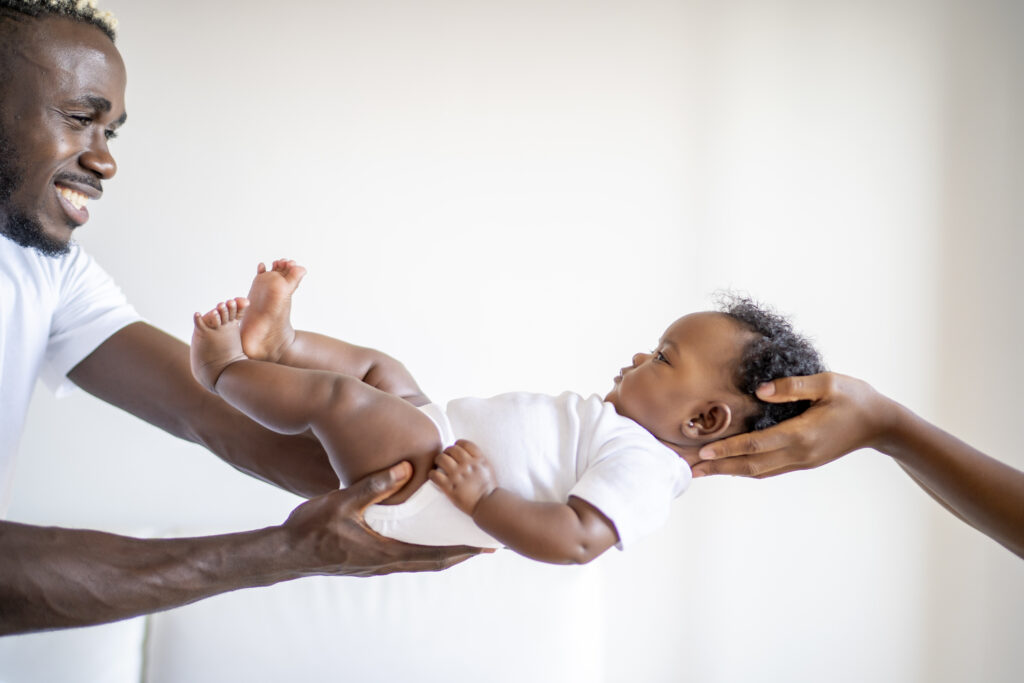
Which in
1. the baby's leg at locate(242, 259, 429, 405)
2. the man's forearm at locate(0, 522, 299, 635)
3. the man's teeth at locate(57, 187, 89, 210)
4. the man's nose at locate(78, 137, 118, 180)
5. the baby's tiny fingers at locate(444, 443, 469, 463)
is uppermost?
the man's nose at locate(78, 137, 118, 180)

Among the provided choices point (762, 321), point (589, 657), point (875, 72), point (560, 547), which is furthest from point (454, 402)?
point (875, 72)

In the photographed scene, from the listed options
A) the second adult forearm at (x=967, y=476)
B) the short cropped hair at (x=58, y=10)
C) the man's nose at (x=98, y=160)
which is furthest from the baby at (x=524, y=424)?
the short cropped hair at (x=58, y=10)

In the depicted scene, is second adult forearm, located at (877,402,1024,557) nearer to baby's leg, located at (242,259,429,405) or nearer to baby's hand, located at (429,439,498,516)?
baby's hand, located at (429,439,498,516)

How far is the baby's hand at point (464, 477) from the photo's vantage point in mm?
1230

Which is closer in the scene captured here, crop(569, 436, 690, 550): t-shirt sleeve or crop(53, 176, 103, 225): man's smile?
crop(569, 436, 690, 550): t-shirt sleeve

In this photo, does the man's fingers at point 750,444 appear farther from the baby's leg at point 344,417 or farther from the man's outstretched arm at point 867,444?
the baby's leg at point 344,417

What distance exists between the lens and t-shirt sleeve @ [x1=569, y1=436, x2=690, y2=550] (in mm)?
1200

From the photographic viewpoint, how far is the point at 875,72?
2262 mm

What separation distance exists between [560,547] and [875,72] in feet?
5.92

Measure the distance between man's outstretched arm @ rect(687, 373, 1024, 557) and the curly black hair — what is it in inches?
1.3

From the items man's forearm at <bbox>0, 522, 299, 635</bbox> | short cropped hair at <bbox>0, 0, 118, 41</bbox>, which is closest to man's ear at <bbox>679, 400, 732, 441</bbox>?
man's forearm at <bbox>0, 522, 299, 635</bbox>

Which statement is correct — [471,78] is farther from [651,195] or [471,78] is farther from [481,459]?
[481,459]

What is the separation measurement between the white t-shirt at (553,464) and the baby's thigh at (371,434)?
40 mm

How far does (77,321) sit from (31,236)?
241mm
